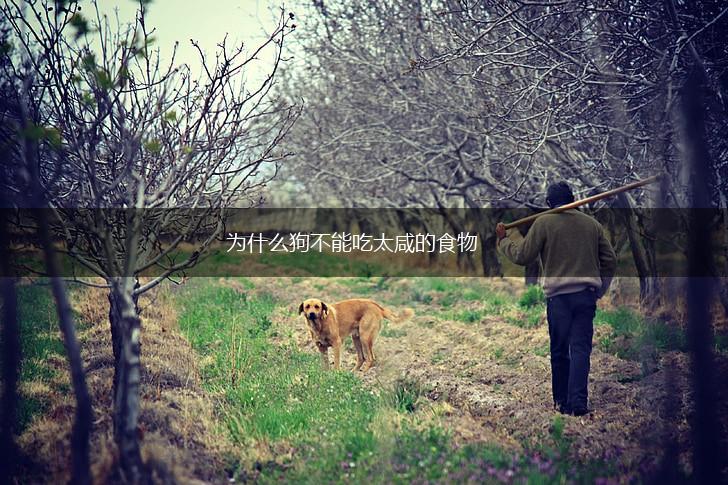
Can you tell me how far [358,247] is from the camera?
21734 millimetres

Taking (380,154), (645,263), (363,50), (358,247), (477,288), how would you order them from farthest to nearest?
(358,247)
(380,154)
(477,288)
(363,50)
(645,263)

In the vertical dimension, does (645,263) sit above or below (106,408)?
above

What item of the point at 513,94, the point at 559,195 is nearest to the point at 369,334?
the point at 559,195

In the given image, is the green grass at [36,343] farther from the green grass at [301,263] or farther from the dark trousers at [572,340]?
the green grass at [301,263]

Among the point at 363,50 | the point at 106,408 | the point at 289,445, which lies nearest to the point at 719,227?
the point at 363,50

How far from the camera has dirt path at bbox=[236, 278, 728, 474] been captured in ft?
20.1

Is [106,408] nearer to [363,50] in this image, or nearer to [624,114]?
[624,114]

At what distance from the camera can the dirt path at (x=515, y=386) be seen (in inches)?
241

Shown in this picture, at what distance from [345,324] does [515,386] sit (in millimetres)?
2321

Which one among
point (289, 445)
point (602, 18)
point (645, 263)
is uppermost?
point (602, 18)

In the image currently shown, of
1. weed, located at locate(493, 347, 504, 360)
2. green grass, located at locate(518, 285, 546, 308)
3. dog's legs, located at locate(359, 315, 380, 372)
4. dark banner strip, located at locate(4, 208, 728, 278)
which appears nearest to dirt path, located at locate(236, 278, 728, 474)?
weed, located at locate(493, 347, 504, 360)

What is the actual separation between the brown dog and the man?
2.64 metres

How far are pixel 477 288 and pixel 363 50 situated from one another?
205 inches

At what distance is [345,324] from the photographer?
368 inches
